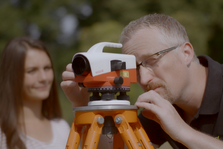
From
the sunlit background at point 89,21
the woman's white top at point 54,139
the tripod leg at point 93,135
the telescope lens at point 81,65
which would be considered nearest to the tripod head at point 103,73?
the telescope lens at point 81,65

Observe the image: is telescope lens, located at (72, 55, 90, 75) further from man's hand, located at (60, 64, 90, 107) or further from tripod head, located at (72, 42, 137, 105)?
man's hand, located at (60, 64, 90, 107)

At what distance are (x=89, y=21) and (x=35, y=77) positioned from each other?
4.46m

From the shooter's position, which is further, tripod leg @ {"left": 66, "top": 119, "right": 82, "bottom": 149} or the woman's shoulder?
the woman's shoulder

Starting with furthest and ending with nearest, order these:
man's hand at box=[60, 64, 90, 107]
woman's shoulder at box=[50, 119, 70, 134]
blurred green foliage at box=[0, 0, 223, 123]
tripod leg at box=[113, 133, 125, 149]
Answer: blurred green foliage at box=[0, 0, 223, 123] < woman's shoulder at box=[50, 119, 70, 134] < man's hand at box=[60, 64, 90, 107] < tripod leg at box=[113, 133, 125, 149]

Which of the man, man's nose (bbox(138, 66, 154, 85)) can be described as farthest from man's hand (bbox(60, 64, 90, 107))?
man's nose (bbox(138, 66, 154, 85))

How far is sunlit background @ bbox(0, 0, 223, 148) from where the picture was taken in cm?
450

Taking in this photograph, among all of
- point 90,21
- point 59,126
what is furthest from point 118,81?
point 90,21

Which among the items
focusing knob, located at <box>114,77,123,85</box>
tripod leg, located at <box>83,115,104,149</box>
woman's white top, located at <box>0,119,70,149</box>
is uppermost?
focusing knob, located at <box>114,77,123,85</box>

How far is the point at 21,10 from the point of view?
23.6 feet

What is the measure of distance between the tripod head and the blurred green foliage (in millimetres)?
3068

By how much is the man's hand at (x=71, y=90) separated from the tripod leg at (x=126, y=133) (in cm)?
56

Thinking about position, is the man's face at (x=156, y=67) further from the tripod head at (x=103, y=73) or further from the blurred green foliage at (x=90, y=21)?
the blurred green foliage at (x=90, y=21)

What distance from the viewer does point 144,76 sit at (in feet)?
5.49

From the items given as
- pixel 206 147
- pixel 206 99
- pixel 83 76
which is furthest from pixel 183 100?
pixel 83 76
